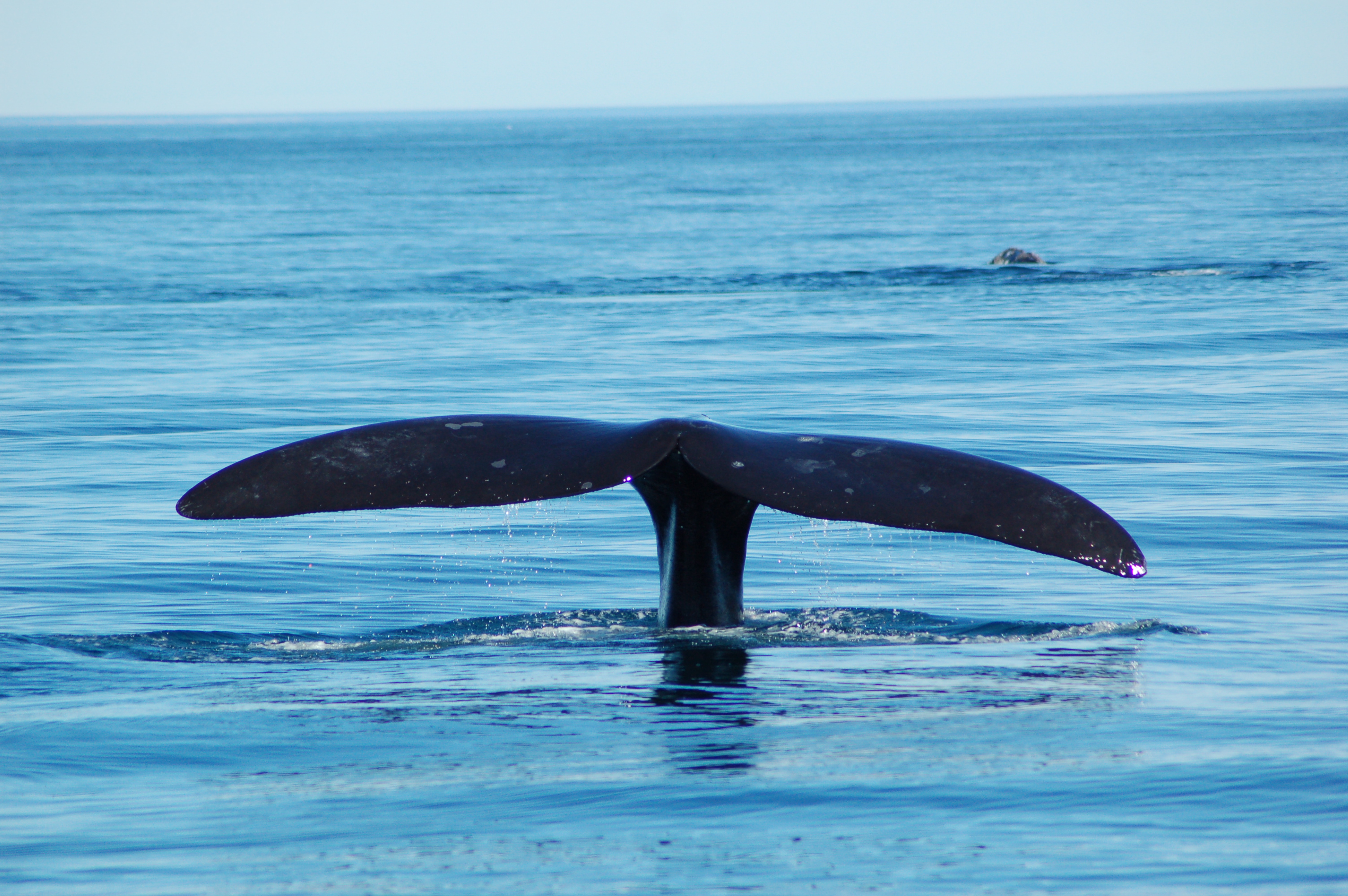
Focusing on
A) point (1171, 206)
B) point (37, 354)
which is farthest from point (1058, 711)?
point (1171, 206)

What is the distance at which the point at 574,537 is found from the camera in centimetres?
1177

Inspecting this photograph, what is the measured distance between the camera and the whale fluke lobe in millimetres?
5977

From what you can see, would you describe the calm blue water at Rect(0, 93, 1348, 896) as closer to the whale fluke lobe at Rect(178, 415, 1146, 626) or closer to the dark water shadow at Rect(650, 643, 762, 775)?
the dark water shadow at Rect(650, 643, 762, 775)

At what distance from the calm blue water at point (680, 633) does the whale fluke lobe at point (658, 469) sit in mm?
863

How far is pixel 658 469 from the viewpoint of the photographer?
6766 mm

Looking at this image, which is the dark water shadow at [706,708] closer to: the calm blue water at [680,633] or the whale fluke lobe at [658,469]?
the calm blue water at [680,633]

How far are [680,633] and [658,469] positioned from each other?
137cm

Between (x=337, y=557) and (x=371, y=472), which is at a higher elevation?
(x=371, y=472)

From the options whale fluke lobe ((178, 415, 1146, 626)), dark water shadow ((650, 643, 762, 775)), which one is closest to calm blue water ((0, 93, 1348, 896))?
dark water shadow ((650, 643, 762, 775))

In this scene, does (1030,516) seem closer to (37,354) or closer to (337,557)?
(337,557)

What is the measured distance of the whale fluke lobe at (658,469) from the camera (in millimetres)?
5977

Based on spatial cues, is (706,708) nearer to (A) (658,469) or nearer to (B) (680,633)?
(A) (658,469)

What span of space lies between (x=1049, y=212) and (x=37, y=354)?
37.4 m

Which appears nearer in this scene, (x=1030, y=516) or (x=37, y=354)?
(x=1030, y=516)
